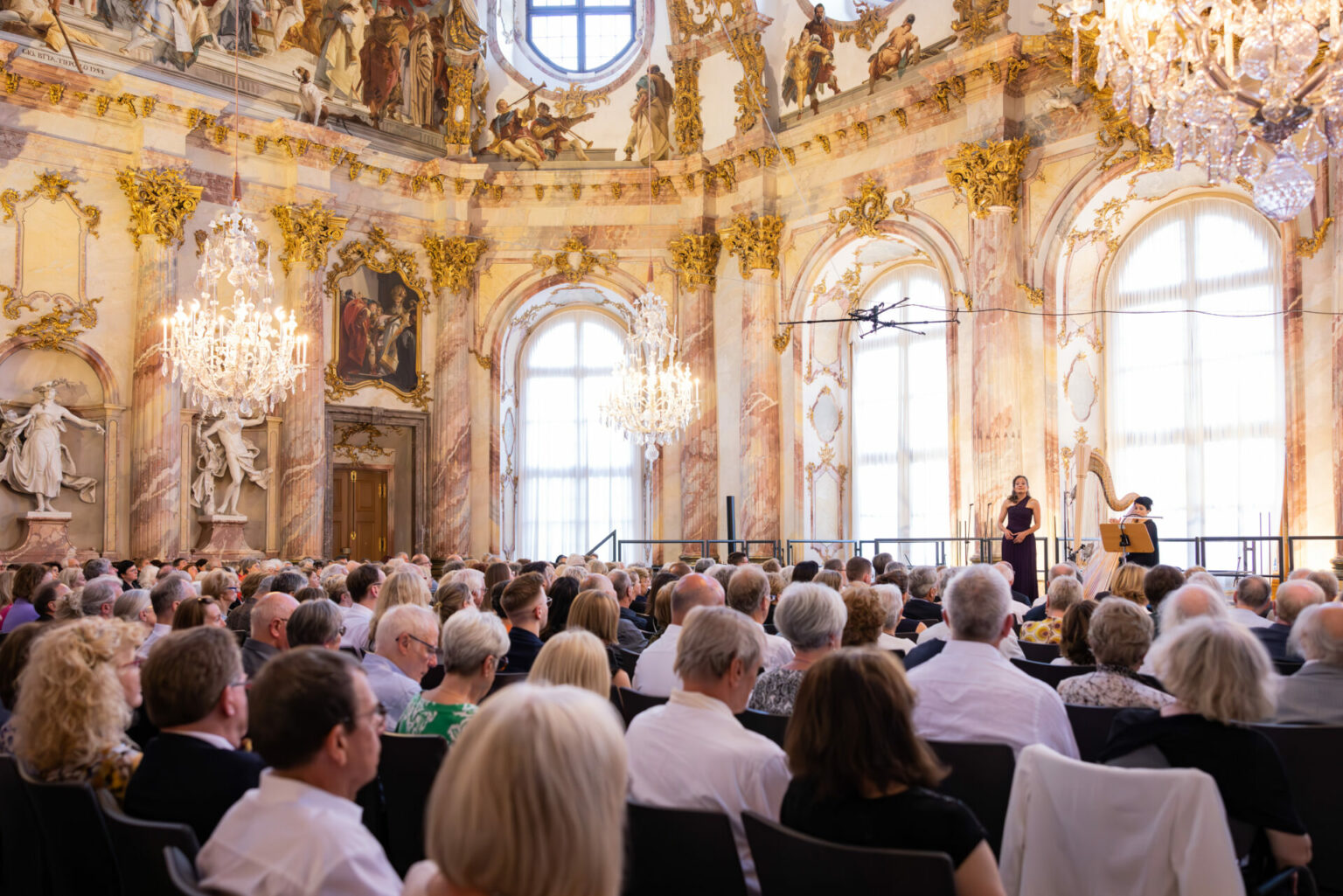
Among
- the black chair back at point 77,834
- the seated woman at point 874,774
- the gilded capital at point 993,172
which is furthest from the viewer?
the gilded capital at point 993,172

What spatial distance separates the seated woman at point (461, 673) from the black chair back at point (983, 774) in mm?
1562

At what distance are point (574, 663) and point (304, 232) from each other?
1559 centimetres

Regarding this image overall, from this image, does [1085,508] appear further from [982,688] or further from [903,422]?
[982,688]

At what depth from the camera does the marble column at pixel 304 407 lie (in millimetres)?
17516

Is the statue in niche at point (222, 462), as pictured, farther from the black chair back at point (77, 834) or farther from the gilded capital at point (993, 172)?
the black chair back at point (77, 834)

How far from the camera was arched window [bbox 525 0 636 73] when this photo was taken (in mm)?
21344

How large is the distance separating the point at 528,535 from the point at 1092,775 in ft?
63.5

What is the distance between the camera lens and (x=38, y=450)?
49.9 ft

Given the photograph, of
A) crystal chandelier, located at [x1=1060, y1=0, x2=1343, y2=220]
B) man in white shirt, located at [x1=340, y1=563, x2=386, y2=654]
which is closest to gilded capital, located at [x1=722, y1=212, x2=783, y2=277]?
crystal chandelier, located at [x1=1060, y1=0, x2=1343, y2=220]

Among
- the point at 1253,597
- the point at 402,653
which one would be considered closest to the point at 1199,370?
the point at 1253,597

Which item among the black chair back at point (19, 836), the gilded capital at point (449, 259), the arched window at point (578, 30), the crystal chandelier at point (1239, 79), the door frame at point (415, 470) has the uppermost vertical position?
the arched window at point (578, 30)

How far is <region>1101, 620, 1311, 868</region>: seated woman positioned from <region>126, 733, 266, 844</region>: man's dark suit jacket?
2558 millimetres

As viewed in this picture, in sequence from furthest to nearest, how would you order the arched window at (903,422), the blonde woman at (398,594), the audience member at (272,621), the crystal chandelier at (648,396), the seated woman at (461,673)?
the arched window at (903,422) → the crystal chandelier at (648,396) → the blonde woman at (398,594) → the audience member at (272,621) → the seated woman at (461,673)

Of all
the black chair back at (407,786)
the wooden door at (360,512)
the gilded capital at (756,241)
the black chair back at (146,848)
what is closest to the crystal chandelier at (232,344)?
the wooden door at (360,512)
